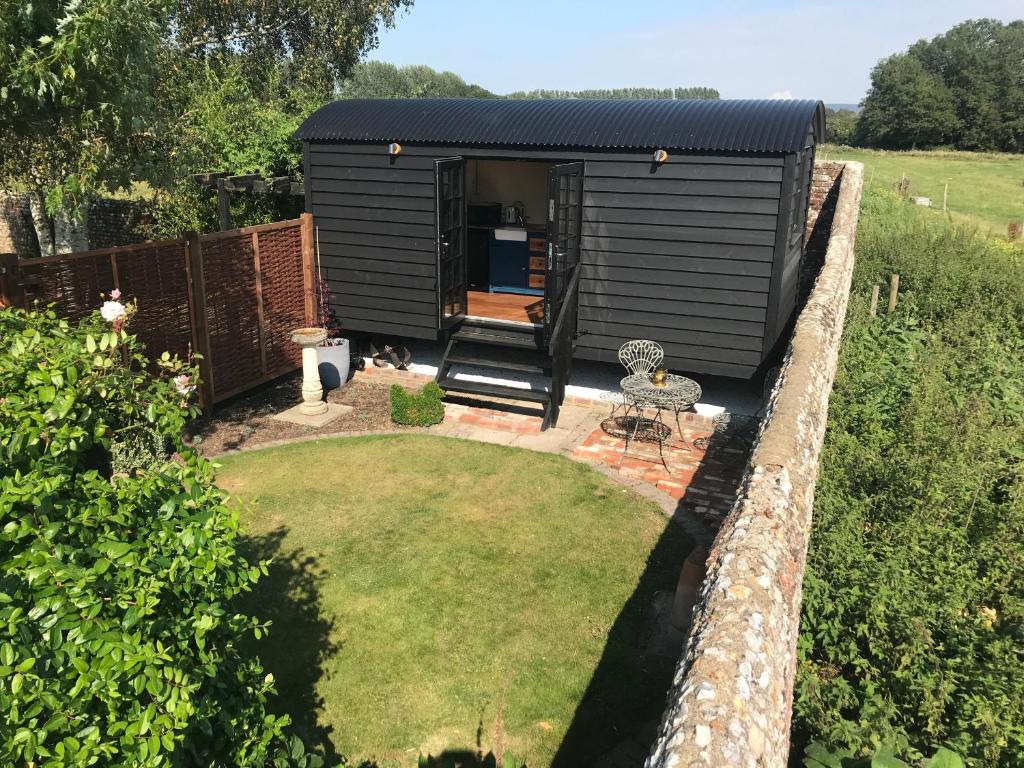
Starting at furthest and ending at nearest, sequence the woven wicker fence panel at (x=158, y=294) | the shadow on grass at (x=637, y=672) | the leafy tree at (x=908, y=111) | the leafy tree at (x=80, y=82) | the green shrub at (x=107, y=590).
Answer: the leafy tree at (x=908, y=111) < the woven wicker fence panel at (x=158, y=294) < the leafy tree at (x=80, y=82) < the shadow on grass at (x=637, y=672) < the green shrub at (x=107, y=590)

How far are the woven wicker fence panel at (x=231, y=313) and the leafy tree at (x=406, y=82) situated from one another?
54.4m

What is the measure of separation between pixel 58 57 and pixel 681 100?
22.1 feet

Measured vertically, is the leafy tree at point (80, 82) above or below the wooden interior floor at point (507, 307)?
above

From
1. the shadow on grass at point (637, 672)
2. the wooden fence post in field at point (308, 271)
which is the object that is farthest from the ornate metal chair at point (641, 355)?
the wooden fence post in field at point (308, 271)

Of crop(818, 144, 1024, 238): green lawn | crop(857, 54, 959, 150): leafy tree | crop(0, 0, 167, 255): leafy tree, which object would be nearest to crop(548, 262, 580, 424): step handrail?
crop(0, 0, 167, 255): leafy tree

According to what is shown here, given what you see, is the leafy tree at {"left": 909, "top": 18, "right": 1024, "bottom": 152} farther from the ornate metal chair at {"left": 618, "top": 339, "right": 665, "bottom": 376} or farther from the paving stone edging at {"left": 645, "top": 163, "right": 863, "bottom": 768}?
the paving stone edging at {"left": 645, "top": 163, "right": 863, "bottom": 768}

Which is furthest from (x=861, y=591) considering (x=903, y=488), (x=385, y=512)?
(x=385, y=512)

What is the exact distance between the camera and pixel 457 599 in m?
5.43

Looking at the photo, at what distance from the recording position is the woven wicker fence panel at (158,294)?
755cm

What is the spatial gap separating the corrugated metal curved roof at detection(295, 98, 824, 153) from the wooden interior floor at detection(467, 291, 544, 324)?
234 centimetres

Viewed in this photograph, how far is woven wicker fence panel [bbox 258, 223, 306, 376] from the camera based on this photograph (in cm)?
945

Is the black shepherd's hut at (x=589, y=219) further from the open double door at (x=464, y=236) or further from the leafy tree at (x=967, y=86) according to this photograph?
the leafy tree at (x=967, y=86)

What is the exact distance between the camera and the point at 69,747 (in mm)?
1934

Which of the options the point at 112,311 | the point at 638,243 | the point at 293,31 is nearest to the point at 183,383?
the point at 112,311
